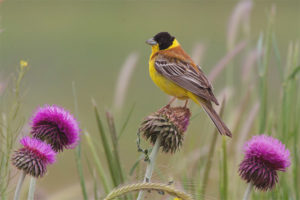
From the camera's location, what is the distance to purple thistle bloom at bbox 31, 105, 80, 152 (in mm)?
3279

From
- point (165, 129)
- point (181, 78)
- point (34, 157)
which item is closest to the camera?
point (34, 157)

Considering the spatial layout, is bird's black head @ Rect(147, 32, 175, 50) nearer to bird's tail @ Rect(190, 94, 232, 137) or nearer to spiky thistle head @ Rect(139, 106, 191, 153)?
bird's tail @ Rect(190, 94, 232, 137)

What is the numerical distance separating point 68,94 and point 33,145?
13.9 m

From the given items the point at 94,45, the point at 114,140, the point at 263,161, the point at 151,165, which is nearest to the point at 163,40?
Result: the point at 114,140

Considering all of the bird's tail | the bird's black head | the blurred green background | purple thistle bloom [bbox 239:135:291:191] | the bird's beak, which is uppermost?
the blurred green background

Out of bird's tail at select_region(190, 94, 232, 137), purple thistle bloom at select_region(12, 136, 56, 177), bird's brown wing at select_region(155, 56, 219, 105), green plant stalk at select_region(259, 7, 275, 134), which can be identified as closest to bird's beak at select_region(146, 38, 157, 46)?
bird's brown wing at select_region(155, 56, 219, 105)

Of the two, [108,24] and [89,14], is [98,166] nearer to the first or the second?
[108,24]

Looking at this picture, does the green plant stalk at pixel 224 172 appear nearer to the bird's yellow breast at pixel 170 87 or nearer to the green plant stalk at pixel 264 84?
the green plant stalk at pixel 264 84

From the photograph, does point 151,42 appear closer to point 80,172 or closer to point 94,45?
point 80,172

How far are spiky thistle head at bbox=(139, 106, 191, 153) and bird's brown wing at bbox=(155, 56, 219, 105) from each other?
1.38m

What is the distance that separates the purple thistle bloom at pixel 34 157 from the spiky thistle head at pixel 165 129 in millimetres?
488

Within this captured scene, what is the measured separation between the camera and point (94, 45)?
23203mm

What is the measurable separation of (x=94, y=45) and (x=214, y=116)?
1908cm

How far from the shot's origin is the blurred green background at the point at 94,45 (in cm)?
1552
